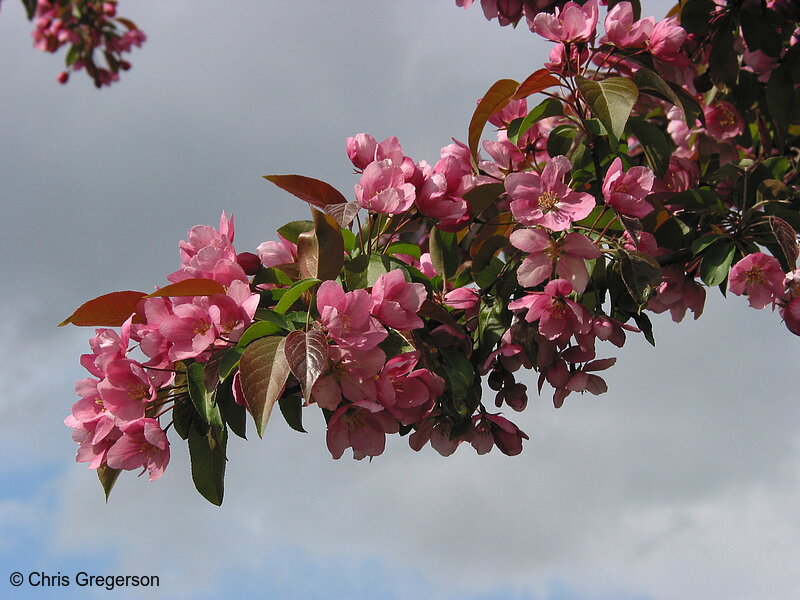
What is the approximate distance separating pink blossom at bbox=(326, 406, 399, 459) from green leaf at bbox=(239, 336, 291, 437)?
0.20 m

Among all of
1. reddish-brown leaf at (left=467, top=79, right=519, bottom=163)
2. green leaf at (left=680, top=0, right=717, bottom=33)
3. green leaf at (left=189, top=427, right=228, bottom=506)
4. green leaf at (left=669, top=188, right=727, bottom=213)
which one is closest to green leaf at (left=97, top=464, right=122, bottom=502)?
green leaf at (left=189, top=427, right=228, bottom=506)

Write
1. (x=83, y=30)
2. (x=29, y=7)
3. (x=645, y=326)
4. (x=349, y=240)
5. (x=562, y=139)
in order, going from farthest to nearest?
1. (x=83, y=30)
2. (x=29, y=7)
3. (x=562, y=139)
4. (x=645, y=326)
5. (x=349, y=240)

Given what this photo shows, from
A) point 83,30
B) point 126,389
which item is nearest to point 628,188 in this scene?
point 126,389

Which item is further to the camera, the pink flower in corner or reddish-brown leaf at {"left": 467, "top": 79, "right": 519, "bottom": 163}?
reddish-brown leaf at {"left": 467, "top": 79, "right": 519, "bottom": 163}

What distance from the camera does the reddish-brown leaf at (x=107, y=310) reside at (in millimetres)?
1245

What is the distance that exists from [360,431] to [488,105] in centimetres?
70

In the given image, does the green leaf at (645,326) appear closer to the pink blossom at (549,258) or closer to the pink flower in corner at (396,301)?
the pink blossom at (549,258)

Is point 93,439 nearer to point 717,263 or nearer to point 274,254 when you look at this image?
point 274,254

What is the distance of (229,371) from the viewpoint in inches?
44.1

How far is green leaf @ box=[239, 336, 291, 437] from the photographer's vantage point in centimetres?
104

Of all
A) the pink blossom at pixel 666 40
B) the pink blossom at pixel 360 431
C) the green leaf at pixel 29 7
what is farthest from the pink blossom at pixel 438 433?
the green leaf at pixel 29 7

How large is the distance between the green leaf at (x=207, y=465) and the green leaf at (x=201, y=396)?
98mm

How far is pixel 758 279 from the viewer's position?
1.51 metres

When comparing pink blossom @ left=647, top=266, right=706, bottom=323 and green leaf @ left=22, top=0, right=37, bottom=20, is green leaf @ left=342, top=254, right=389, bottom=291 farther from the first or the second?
green leaf @ left=22, top=0, right=37, bottom=20
